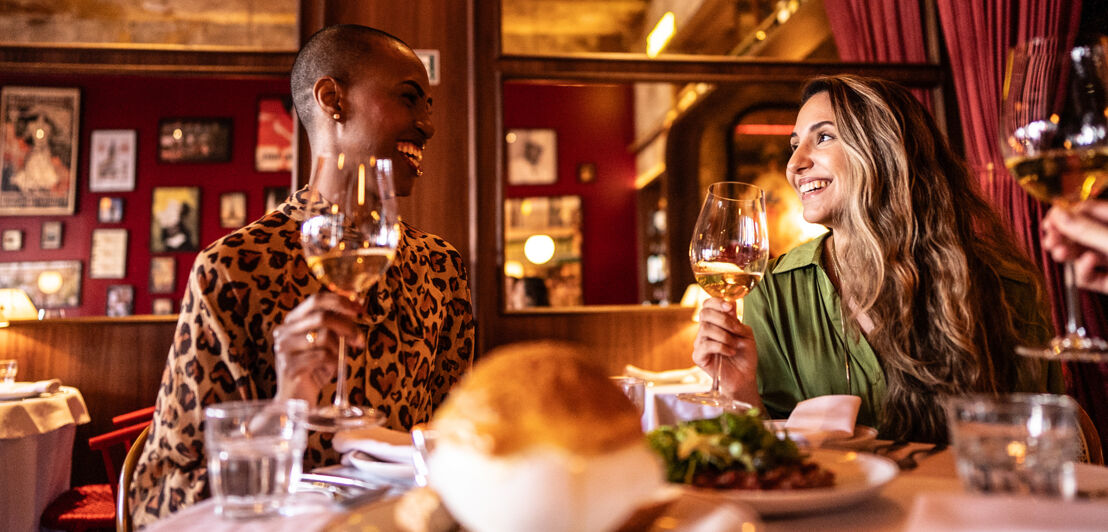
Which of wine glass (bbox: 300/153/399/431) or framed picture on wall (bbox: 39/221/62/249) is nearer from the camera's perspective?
wine glass (bbox: 300/153/399/431)

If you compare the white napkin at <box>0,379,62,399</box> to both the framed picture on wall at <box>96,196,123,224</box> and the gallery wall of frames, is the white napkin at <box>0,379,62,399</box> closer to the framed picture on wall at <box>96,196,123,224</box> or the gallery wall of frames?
the gallery wall of frames

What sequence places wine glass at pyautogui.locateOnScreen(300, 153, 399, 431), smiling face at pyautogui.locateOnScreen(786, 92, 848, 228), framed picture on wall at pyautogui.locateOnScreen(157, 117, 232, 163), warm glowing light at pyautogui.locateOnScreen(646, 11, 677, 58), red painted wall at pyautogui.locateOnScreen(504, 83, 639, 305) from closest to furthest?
wine glass at pyautogui.locateOnScreen(300, 153, 399, 431), smiling face at pyautogui.locateOnScreen(786, 92, 848, 228), warm glowing light at pyautogui.locateOnScreen(646, 11, 677, 58), framed picture on wall at pyautogui.locateOnScreen(157, 117, 232, 163), red painted wall at pyautogui.locateOnScreen(504, 83, 639, 305)

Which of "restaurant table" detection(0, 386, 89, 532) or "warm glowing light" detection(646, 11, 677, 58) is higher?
"warm glowing light" detection(646, 11, 677, 58)

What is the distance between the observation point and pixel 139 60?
3.51 m

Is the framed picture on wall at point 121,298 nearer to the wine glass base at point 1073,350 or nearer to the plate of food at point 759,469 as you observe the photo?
the plate of food at point 759,469

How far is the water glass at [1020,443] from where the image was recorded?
0.71 meters

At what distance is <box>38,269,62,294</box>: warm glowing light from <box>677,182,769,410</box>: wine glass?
8.20m

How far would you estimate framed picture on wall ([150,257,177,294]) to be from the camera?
7.77 metres

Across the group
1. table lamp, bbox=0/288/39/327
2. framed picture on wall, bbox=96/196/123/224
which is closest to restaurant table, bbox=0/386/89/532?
table lamp, bbox=0/288/39/327

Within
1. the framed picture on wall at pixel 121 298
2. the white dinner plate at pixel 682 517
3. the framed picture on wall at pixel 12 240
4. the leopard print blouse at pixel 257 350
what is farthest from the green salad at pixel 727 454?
the framed picture on wall at pixel 12 240

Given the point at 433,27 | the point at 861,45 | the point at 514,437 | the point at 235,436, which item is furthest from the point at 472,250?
the point at 514,437

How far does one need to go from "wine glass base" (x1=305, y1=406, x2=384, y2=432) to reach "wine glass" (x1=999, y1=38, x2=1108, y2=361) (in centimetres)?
78

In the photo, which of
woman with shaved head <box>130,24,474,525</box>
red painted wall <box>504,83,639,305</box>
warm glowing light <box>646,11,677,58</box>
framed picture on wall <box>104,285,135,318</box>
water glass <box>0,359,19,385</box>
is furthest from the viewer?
red painted wall <box>504,83,639,305</box>

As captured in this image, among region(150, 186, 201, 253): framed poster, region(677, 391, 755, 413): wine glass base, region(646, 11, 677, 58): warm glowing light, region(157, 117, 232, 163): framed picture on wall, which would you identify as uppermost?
region(646, 11, 677, 58): warm glowing light
